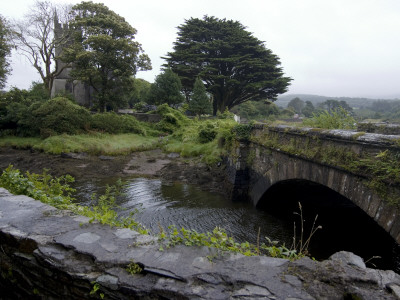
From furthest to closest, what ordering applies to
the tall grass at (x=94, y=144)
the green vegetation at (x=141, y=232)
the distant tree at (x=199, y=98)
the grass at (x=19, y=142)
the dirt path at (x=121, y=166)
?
the distant tree at (x=199, y=98)
the grass at (x=19, y=142)
the tall grass at (x=94, y=144)
the dirt path at (x=121, y=166)
the green vegetation at (x=141, y=232)

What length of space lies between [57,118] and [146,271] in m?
20.6

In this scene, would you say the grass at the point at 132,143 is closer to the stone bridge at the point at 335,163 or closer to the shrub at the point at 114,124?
the shrub at the point at 114,124

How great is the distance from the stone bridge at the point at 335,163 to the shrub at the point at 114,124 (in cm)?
1612

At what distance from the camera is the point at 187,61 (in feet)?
102

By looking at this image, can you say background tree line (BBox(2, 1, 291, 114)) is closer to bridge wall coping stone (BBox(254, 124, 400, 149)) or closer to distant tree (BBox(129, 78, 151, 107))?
distant tree (BBox(129, 78, 151, 107))

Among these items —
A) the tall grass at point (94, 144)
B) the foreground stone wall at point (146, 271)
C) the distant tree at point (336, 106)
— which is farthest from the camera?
the tall grass at point (94, 144)

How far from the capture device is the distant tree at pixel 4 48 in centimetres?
2302

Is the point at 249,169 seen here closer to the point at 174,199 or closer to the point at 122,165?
Answer: the point at 174,199

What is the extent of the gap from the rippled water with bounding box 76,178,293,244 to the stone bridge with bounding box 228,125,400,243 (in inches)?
36.7

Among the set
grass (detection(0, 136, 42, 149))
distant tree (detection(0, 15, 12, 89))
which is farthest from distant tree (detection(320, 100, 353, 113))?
distant tree (detection(0, 15, 12, 89))

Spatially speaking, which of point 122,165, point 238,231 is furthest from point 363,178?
point 122,165

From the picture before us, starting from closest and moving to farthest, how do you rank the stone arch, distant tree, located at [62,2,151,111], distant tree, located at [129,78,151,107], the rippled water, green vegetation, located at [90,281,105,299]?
green vegetation, located at [90,281,105,299] → the stone arch → the rippled water → distant tree, located at [62,2,151,111] → distant tree, located at [129,78,151,107]

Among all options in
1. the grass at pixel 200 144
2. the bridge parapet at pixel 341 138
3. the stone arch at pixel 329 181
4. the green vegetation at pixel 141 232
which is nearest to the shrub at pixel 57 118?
the grass at pixel 200 144

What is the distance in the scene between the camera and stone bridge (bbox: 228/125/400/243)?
12.8ft
